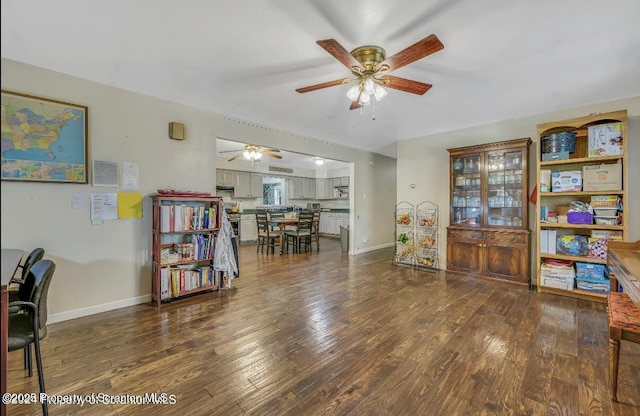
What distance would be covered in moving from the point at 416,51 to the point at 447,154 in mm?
3260

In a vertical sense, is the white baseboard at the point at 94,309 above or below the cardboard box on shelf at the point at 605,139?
below

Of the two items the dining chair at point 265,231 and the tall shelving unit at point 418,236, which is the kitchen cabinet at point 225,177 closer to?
the dining chair at point 265,231

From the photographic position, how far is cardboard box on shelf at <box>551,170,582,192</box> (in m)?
3.50

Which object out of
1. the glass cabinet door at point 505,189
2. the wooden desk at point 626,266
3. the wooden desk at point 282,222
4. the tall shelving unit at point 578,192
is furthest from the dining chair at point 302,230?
the wooden desk at point 626,266

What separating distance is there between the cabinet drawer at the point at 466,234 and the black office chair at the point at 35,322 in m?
4.74

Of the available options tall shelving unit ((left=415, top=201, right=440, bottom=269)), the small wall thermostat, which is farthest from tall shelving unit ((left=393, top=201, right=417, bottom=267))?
the small wall thermostat

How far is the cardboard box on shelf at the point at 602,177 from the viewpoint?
3262mm

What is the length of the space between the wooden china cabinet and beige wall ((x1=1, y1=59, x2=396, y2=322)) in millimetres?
3643

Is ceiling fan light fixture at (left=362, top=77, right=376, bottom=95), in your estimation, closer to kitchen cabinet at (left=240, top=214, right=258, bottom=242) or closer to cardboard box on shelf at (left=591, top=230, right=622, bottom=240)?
cardboard box on shelf at (left=591, top=230, right=622, bottom=240)

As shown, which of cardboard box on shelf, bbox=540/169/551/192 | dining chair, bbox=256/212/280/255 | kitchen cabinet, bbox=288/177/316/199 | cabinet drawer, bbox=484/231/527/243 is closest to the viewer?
cardboard box on shelf, bbox=540/169/551/192

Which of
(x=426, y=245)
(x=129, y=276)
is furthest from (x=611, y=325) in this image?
(x=129, y=276)

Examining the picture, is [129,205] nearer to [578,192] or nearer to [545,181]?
[545,181]

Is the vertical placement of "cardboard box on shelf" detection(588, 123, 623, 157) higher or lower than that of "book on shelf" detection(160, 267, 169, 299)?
higher

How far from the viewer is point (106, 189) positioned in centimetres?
303
